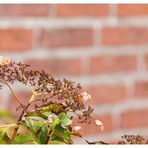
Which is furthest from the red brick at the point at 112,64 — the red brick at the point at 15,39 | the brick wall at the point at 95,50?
the red brick at the point at 15,39

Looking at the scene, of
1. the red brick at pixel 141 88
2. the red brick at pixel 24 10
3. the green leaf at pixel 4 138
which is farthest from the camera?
the red brick at pixel 141 88

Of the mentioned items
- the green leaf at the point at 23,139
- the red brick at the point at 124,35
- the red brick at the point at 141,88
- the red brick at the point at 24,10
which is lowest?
the green leaf at the point at 23,139

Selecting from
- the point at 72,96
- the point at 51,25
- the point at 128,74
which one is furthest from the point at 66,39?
the point at 72,96

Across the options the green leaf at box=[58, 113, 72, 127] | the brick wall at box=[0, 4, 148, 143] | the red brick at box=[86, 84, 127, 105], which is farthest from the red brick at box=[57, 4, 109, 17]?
the green leaf at box=[58, 113, 72, 127]

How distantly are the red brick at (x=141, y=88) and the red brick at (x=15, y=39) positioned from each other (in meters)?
0.23

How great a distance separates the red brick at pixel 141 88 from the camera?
2.83ft

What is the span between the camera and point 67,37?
79cm

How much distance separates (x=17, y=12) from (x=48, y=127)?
36 centimetres

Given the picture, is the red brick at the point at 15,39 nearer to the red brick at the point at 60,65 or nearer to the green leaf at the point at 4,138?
the red brick at the point at 60,65

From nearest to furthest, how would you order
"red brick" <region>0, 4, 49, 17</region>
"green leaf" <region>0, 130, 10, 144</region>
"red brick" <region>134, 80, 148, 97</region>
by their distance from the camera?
"green leaf" <region>0, 130, 10, 144</region> < "red brick" <region>0, 4, 49, 17</region> < "red brick" <region>134, 80, 148, 97</region>

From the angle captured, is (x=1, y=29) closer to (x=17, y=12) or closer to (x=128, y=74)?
(x=17, y=12)

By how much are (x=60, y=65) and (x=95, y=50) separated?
75 millimetres

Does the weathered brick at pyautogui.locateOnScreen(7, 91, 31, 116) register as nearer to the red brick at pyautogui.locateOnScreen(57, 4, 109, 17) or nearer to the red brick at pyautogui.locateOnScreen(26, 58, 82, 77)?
the red brick at pyautogui.locateOnScreen(26, 58, 82, 77)

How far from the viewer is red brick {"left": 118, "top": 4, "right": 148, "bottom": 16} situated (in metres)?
0.84
